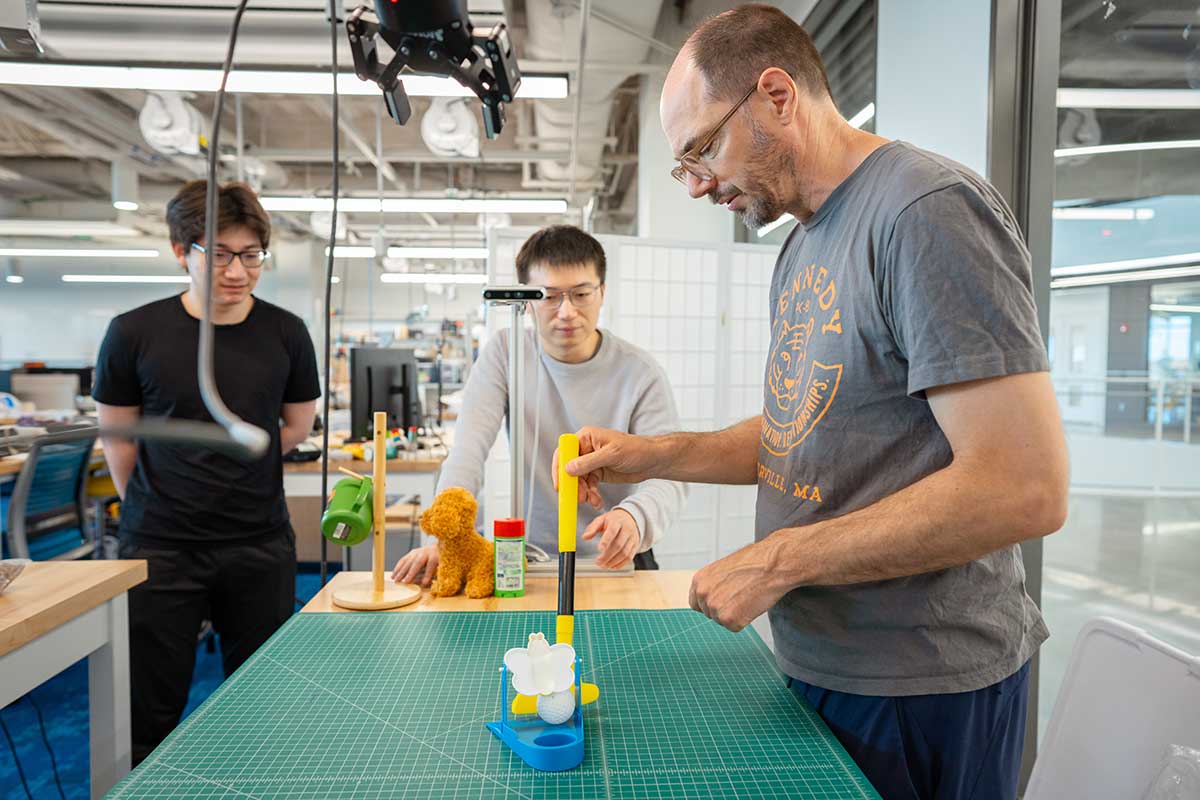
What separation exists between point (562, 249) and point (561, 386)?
1.17 feet

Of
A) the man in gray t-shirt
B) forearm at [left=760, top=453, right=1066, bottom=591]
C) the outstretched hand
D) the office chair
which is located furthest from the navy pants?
the office chair

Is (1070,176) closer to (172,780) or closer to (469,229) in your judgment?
(172,780)

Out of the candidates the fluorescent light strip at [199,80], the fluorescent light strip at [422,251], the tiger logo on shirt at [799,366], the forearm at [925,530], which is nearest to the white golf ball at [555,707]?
the forearm at [925,530]

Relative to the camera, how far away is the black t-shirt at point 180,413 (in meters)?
1.85

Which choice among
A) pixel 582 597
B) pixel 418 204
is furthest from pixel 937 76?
pixel 418 204

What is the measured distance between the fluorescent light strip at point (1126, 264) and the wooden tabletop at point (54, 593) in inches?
94.6

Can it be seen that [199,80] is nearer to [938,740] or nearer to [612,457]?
[612,457]

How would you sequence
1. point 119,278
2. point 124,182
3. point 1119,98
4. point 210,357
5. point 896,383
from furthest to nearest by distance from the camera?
1. point 119,278
2. point 124,182
3. point 1119,98
4. point 896,383
5. point 210,357

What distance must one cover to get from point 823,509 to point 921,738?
0.98ft

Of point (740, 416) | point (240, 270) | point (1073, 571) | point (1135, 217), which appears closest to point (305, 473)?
point (240, 270)

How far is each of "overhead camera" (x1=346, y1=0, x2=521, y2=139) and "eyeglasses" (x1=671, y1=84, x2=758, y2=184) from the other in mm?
320

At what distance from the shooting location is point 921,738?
0.91m

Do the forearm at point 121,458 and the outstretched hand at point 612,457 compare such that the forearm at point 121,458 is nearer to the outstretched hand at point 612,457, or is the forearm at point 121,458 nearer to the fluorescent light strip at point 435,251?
the outstretched hand at point 612,457

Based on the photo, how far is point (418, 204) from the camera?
589cm
